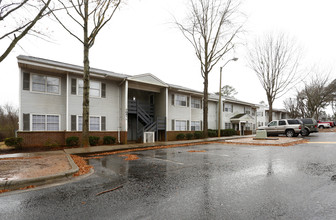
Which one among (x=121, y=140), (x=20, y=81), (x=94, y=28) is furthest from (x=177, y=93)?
(x=20, y=81)

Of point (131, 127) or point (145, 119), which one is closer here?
point (145, 119)

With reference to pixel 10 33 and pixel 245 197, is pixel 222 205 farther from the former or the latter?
pixel 10 33

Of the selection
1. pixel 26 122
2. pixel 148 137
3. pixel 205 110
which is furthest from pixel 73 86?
pixel 205 110

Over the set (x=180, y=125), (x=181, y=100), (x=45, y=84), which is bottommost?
(x=180, y=125)

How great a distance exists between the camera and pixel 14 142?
1359 centimetres

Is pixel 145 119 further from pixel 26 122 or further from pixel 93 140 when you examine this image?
pixel 26 122

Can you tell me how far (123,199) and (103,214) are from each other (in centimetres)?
72

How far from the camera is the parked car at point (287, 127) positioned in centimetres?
2086

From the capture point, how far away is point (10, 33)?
8.91 metres

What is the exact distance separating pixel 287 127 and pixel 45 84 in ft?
79.7

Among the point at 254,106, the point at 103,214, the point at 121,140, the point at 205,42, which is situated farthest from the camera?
the point at 254,106

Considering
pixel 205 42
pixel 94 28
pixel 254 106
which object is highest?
pixel 205 42

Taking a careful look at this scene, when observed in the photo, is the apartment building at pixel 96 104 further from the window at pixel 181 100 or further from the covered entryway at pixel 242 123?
the covered entryway at pixel 242 123

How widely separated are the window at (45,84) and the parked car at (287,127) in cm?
2276
